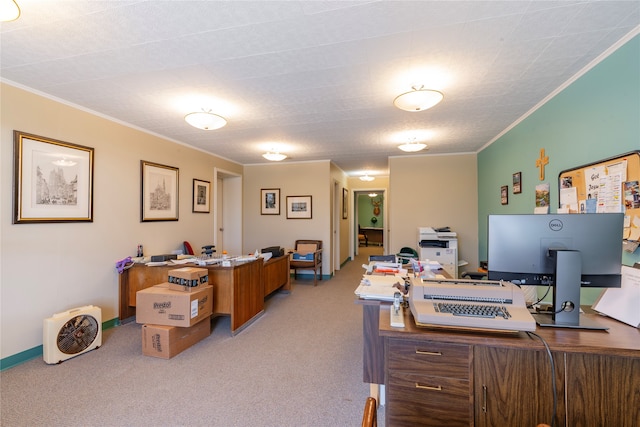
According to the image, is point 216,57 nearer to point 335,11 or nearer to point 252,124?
point 335,11

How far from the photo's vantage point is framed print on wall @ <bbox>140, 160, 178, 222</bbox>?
3639 millimetres

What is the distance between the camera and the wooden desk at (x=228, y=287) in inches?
119

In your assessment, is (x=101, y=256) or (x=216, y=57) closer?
(x=216, y=57)

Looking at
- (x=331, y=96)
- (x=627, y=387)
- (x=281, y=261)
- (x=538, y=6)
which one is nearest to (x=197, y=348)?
(x=281, y=261)

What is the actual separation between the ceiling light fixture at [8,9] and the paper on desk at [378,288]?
8.08 feet

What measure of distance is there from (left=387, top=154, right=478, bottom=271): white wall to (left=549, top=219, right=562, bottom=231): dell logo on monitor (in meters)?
3.89

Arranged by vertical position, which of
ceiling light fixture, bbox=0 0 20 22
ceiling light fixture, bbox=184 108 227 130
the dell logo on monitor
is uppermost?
ceiling light fixture, bbox=0 0 20 22

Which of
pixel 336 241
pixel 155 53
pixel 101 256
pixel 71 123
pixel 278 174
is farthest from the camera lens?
pixel 336 241

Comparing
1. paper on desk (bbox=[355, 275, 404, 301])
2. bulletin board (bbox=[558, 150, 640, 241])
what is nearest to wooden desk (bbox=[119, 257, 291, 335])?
paper on desk (bbox=[355, 275, 404, 301])

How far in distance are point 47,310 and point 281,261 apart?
2808mm

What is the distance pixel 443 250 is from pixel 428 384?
11.7 ft

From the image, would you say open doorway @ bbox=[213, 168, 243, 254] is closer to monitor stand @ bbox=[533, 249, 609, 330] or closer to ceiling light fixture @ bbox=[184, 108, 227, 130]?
ceiling light fixture @ bbox=[184, 108, 227, 130]

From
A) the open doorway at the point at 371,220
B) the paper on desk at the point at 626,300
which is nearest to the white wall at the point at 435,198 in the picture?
the paper on desk at the point at 626,300

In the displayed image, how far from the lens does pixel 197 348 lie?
108 inches
